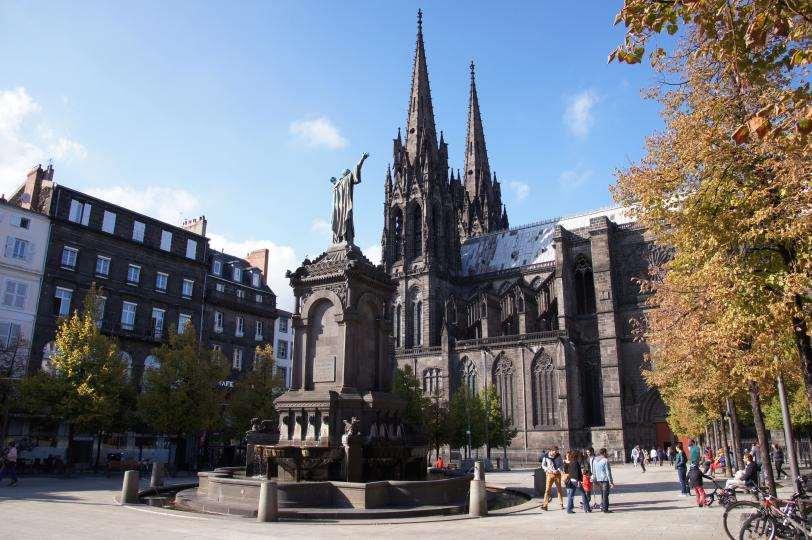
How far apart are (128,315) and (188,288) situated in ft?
17.8

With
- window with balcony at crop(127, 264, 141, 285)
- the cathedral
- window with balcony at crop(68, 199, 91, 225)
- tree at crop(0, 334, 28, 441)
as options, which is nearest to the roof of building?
the cathedral

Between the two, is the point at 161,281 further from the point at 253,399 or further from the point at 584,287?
the point at 584,287

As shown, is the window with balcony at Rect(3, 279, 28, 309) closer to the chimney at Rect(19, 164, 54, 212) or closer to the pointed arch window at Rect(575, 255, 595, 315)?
the chimney at Rect(19, 164, 54, 212)

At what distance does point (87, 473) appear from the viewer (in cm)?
3148

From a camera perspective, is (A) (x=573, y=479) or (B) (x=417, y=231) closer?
(A) (x=573, y=479)

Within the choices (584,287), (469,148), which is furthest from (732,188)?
(469,148)

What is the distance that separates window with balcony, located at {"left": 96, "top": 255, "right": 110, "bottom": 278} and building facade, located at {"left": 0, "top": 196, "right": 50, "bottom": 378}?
3.43m

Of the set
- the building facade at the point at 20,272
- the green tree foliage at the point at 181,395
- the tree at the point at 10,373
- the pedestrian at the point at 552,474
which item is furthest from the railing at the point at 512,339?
the pedestrian at the point at 552,474

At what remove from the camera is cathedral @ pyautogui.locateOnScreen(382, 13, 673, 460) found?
2076 inches

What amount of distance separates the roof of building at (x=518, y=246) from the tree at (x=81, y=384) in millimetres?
47074

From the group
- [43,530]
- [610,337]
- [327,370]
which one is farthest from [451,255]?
[43,530]

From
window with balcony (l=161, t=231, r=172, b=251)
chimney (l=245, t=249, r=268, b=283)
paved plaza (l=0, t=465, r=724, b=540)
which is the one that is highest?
chimney (l=245, t=249, r=268, b=283)

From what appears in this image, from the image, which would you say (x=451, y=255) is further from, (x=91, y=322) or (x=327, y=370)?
(x=327, y=370)

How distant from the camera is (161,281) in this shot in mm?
44688
